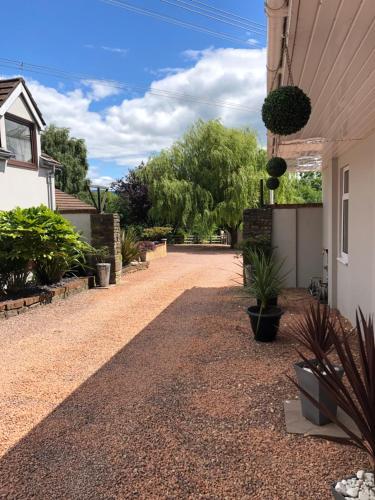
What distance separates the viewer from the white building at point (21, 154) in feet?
30.5

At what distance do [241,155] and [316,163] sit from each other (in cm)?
1155

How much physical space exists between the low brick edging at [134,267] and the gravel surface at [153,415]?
19.4ft

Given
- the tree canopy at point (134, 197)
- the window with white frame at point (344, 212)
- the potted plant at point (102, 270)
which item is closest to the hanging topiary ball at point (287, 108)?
the window with white frame at point (344, 212)

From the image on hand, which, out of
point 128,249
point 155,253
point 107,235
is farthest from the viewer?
point 155,253

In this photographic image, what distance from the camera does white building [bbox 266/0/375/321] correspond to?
2.55 m

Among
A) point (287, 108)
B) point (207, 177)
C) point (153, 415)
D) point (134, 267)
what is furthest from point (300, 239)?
point (207, 177)

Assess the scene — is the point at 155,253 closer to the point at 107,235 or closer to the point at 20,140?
the point at 107,235

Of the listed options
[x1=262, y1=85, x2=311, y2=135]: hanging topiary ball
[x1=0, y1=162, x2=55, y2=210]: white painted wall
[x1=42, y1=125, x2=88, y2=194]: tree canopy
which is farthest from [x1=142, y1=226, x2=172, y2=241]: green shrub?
[x1=262, y1=85, x2=311, y2=135]: hanging topiary ball

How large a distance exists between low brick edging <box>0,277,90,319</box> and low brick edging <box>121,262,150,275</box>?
2.57 meters

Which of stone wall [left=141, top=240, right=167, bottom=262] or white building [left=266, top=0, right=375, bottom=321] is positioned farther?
stone wall [left=141, top=240, right=167, bottom=262]

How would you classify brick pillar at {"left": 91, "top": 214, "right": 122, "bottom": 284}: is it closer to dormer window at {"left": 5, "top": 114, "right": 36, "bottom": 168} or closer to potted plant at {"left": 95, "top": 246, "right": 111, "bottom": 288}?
potted plant at {"left": 95, "top": 246, "right": 111, "bottom": 288}

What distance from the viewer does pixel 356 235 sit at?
5488mm

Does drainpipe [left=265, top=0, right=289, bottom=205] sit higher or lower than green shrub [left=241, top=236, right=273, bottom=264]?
higher

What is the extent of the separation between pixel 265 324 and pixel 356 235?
70.6 inches
